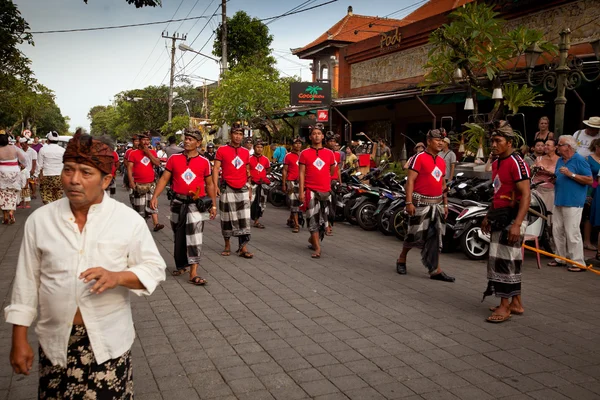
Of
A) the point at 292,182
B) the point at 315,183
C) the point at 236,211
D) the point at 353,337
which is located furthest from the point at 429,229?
the point at 292,182

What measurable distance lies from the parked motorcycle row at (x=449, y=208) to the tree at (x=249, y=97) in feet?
43.7

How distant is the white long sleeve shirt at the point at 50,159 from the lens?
37.8 feet

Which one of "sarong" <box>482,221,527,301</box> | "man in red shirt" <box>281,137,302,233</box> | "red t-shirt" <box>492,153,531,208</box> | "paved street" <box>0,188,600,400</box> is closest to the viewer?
"paved street" <box>0,188,600,400</box>

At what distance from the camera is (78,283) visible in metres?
2.43

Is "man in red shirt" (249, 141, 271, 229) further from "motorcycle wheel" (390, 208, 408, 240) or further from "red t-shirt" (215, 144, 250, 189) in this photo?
"red t-shirt" (215, 144, 250, 189)

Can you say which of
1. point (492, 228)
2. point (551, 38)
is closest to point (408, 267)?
point (492, 228)

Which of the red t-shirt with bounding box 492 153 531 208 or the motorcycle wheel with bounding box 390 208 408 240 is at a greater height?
the red t-shirt with bounding box 492 153 531 208

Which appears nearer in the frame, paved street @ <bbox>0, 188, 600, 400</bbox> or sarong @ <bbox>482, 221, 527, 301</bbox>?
paved street @ <bbox>0, 188, 600, 400</bbox>

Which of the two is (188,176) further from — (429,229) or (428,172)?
(429,229)

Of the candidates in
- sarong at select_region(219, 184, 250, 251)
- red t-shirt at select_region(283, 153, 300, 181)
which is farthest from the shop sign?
sarong at select_region(219, 184, 250, 251)

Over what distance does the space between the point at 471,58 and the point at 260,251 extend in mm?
6212

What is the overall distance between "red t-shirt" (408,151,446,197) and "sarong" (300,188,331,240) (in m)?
1.88

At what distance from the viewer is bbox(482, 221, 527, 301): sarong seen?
18.2ft

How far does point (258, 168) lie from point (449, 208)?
4.72m
